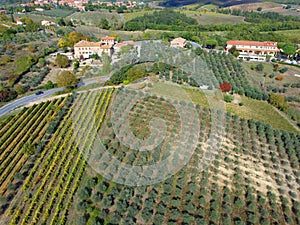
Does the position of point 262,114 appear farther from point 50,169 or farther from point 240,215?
point 50,169

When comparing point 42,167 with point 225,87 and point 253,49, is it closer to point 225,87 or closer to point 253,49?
point 225,87

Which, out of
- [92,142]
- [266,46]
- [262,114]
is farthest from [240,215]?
[266,46]

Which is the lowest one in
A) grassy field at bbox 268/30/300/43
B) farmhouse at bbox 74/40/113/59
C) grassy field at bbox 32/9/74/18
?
Answer: grassy field at bbox 32/9/74/18

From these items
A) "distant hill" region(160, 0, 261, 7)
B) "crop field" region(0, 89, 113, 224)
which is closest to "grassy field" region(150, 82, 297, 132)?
"crop field" region(0, 89, 113, 224)

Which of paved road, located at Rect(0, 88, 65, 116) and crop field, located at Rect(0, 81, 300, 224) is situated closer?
crop field, located at Rect(0, 81, 300, 224)

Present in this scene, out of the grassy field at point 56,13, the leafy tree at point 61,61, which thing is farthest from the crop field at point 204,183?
the grassy field at point 56,13

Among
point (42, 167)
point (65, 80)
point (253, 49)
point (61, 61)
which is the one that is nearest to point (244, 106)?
point (65, 80)

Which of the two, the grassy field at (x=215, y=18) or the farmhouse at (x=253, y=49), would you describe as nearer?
the farmhouse at (x=253, y=49)

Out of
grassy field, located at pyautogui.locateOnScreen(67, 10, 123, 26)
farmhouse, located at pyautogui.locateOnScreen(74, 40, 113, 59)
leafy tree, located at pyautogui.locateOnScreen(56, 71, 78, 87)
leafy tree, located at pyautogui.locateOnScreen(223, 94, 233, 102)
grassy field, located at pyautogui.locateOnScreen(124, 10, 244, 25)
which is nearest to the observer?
leafy tree, located at pyautogui.locateOnScreen(223, 94, 233, 102)

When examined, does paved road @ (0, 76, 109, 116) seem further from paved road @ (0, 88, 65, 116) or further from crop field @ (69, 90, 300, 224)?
crop field @ (69, 90, 300, 224)

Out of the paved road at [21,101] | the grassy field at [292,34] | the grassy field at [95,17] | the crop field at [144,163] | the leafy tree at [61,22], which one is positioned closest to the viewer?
the crop field at [144,163]

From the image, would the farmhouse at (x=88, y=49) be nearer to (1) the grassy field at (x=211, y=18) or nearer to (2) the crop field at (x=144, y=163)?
(2) the crop field at (x=144, y=163)
